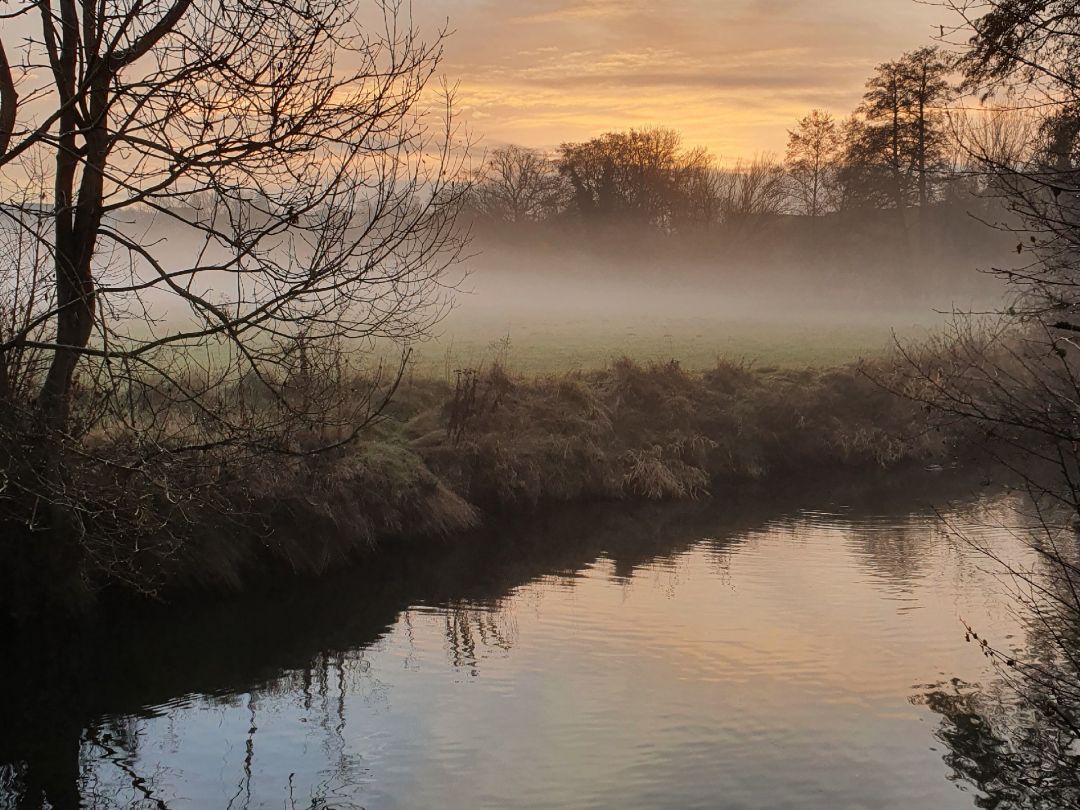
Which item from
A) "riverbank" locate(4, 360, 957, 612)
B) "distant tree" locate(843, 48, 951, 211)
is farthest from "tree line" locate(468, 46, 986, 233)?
"riverbank" locate(4, 360, 957, 612)

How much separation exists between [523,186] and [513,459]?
106 feet

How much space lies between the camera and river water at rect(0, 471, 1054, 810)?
25.5 feet

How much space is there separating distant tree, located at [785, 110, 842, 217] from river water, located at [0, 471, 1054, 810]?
32.5 metres

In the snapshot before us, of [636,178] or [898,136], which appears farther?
[636,178]

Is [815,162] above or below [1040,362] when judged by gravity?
above

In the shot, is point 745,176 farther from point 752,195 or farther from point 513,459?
point 513,459

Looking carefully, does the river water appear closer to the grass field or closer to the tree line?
the grass field

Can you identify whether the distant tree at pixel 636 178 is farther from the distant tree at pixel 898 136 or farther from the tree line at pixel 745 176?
the distant tree at pixel 898 136

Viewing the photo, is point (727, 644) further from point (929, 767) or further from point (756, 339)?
point (756, 339)

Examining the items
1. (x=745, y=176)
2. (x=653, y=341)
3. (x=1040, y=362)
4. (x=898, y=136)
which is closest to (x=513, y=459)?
(x=1040, y=362)

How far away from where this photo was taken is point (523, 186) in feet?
155

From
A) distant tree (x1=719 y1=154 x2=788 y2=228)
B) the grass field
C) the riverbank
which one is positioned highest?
distant tree (x1=719 y1=154 x2=788 y2=228)

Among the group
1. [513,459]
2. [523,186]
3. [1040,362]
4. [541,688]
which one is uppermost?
[523,186]

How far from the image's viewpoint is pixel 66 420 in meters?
8.51
